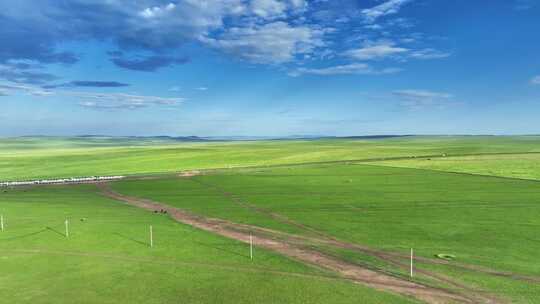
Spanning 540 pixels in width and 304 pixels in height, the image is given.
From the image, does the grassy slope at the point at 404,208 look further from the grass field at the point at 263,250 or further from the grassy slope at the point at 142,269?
the grassy slope at the point at 142,269

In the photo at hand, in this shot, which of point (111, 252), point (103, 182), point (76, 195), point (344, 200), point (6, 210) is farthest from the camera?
point (103, 182)

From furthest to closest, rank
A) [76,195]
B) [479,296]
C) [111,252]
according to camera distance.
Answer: [76,195]
[111,252]
[479,296]

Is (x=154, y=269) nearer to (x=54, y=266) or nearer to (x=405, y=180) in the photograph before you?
(x=54, y=266)

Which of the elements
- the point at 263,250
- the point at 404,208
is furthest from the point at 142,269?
the point at 404,208

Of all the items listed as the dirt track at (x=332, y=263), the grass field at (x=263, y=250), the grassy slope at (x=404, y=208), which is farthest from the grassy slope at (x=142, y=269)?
the grassy slope at (x=404, y=208)

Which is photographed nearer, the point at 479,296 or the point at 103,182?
the point at 479,296

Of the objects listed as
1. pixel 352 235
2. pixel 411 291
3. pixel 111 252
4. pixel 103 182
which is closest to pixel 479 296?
pixel 411 291

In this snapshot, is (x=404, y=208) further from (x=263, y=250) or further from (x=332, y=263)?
(x=263, y=250)

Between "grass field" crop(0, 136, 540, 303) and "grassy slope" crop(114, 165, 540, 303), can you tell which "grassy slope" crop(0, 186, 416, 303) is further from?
"grassy slope" crop(114, 165, 540, 303)

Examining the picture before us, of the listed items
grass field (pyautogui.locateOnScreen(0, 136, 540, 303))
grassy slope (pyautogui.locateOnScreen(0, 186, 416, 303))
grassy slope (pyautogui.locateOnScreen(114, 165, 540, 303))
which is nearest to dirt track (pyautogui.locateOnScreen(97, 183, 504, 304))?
grass field (pyautogui.locateOnScreen(0, 136, 540, 303))
